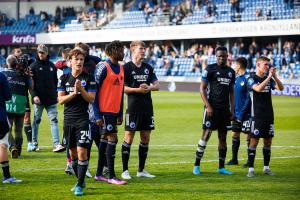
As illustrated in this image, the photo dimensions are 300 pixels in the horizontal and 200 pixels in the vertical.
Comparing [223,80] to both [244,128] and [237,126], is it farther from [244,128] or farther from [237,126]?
[237,126]

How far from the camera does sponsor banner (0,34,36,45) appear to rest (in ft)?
204

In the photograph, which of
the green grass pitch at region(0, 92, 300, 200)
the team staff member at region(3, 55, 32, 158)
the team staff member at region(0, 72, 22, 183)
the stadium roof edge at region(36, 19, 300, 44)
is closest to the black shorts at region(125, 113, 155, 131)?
the green grass pitch at region(0, 92, 300, 200)

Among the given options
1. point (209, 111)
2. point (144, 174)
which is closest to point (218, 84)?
point (209, 111)

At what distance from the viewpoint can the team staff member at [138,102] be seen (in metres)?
11.4

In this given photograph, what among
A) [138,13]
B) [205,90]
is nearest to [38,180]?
[205,90]

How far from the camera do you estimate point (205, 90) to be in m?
11.9

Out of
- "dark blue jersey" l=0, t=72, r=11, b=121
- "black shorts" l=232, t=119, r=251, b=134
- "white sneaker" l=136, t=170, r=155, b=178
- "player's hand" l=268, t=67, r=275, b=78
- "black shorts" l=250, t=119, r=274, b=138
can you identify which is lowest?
"white sneaker" l=136, t=170, r=155, b=178

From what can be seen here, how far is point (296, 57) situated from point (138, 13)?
739 inches

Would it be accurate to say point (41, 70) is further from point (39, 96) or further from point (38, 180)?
point (38, 180)

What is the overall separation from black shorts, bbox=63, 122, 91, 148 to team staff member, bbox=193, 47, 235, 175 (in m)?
2.70

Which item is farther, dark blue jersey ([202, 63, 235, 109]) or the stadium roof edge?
the stadium roof edge

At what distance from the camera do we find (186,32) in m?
47.3

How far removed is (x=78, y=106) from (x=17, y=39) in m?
54.3

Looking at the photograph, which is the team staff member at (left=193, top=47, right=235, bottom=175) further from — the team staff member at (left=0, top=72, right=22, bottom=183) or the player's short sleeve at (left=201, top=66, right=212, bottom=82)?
the team staff member at (left=0, top=72, right=22, bottom=183)
